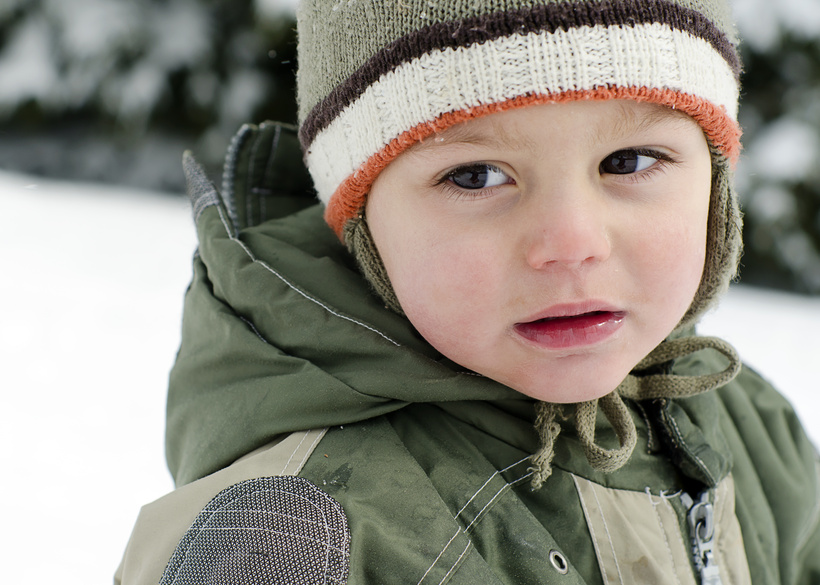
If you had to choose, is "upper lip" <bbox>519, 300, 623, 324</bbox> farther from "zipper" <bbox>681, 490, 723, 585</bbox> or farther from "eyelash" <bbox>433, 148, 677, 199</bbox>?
"zipper" <bbox>681, 490, 723, 585</bbox>

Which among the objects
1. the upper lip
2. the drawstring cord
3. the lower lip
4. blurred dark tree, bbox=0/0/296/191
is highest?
blurred dark tree, bbox=0/0/296/191

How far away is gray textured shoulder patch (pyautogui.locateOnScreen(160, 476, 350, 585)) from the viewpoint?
29.1 inches

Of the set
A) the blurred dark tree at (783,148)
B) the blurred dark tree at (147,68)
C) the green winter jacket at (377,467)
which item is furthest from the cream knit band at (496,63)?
the blurred dark tree at (147,68)

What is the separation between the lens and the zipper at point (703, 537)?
99cm

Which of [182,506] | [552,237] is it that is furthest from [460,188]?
[182,506]

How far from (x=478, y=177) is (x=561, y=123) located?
4.5 inches

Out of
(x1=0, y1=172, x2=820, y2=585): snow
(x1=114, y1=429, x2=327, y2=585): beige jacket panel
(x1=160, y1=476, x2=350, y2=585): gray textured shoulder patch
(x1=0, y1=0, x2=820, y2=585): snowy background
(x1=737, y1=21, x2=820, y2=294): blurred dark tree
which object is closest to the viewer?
(x1=160, y1=476, x2=350, y2=585): gray textured shoulder patch

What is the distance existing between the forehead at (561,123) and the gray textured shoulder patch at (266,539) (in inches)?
17.2

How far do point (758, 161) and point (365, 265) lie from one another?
2557 millimetres

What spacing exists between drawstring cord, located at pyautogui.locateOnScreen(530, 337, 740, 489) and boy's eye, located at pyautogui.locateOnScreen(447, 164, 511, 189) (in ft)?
1.02

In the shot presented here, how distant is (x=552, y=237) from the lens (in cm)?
78

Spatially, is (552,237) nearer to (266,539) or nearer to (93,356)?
(266,539)

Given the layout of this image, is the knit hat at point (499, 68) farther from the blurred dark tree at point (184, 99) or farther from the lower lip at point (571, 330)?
the blurred dark tree at point (184, 99)

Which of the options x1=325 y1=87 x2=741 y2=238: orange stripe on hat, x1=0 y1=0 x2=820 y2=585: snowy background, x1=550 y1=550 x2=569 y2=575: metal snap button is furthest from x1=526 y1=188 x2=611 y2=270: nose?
x1=0 y1=0 x2=820 y2=585: snowy background
